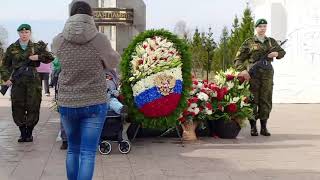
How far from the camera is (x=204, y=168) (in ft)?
21.8

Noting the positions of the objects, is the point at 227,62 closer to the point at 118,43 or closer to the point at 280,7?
the point at 280,7

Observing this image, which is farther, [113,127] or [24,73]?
[24,73]

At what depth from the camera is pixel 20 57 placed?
8320mm

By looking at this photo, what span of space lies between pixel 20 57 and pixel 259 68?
3.68 metres

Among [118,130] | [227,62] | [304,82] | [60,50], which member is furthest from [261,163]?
[227,62]

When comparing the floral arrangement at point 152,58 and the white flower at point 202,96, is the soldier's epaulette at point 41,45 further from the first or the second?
the white flower at point 202,96

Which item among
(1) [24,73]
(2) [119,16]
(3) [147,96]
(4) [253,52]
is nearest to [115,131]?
(3) [147,96]

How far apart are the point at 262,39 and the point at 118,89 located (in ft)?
8.90

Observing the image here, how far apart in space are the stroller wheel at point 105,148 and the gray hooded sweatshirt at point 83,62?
8.79ft

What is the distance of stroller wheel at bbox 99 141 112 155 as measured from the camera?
7.50 m

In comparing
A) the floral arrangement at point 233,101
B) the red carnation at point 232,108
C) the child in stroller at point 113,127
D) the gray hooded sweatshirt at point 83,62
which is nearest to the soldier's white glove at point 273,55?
the floral arrangement at point 233,101

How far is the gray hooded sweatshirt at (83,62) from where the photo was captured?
478cm

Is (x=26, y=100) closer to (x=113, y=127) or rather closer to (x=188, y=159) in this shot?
(x=113, y=127)

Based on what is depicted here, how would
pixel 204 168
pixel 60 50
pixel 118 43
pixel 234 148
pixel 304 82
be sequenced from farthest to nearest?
pixel 304 82 → pixel 118 43 → pixel 234 148 → pixel 204 168 → pixel 60 50
